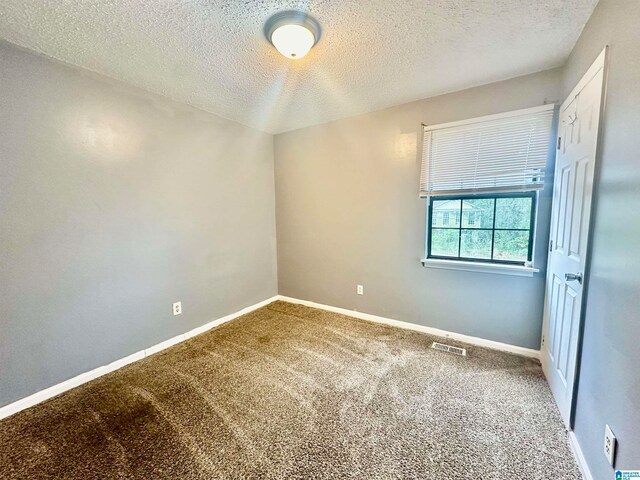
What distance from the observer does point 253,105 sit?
9.08 ft

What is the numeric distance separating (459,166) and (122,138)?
3.02m

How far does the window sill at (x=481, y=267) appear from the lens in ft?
7.55

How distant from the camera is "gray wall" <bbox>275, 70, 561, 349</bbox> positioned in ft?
7.77

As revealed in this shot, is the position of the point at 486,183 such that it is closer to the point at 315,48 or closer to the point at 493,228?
the point at 493,228

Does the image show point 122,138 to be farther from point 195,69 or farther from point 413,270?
point 413,270

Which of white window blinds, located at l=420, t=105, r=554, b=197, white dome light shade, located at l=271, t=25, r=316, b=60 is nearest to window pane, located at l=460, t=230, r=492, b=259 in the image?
white window blinds, located at l=420, t=105, r=554, b=197

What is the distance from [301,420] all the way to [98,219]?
7.13ft

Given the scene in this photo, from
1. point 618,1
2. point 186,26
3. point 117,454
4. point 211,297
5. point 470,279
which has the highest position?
point 186,26

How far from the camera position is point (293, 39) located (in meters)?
1.63

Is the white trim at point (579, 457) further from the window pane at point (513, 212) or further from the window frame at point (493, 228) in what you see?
the window pane at point (513, 212)

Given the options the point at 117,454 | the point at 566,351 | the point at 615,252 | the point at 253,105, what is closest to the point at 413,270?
the point at 566,351

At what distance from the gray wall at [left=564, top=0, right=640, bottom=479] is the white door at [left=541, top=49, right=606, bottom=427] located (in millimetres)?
106

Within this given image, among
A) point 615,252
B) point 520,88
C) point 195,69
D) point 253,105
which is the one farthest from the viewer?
point 253,105

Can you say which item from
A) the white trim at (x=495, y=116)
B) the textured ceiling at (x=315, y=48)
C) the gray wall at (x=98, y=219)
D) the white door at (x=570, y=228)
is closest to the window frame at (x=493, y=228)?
the white door at (x=570, y=228)
